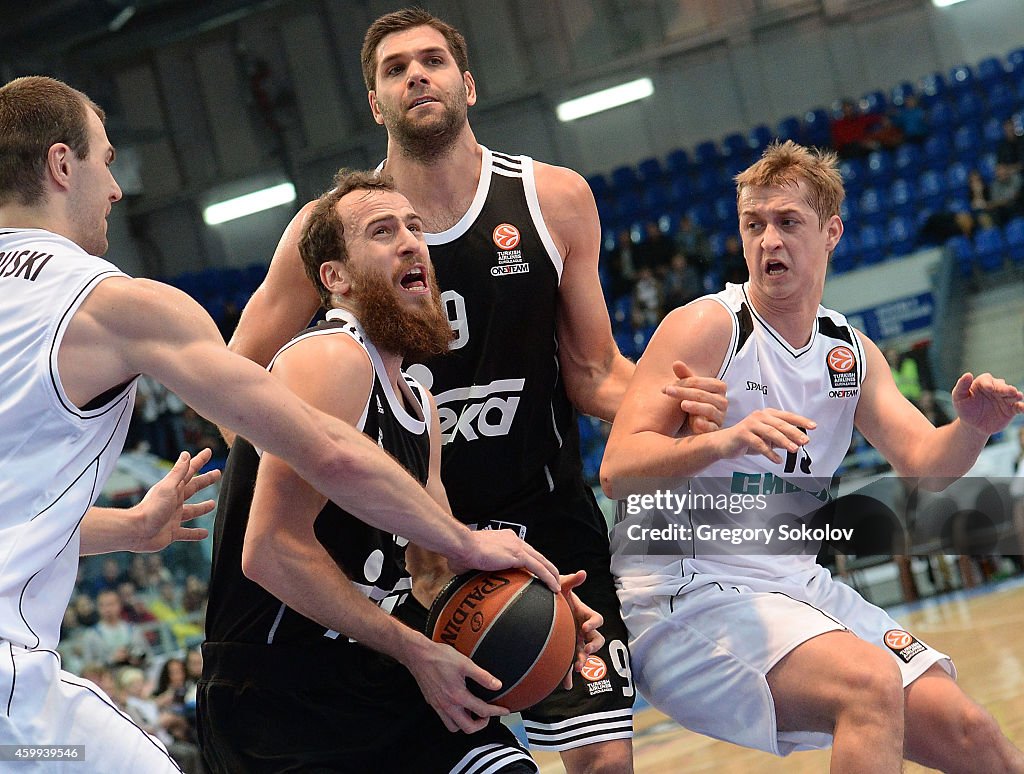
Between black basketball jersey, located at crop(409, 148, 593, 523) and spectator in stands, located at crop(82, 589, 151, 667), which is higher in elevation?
black basketball jersey, located at crop(409, 148, 593, 523)

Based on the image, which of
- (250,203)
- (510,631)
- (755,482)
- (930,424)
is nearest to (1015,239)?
(250,203)

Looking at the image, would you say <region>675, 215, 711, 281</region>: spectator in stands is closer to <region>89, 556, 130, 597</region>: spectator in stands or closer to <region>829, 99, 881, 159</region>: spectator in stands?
<region>829, 99, 881, 159</region>: spectator in stands

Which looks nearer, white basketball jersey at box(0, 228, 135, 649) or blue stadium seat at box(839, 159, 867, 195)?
white basketball jersey at box(0, 228, 135, 649)

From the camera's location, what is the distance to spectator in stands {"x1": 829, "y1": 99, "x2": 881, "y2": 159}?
56.9 ft

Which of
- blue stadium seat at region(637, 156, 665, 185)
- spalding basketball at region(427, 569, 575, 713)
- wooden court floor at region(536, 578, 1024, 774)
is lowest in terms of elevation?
wooden court floor at region(536, 578, 1024, 774)

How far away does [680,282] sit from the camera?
16.6 metres

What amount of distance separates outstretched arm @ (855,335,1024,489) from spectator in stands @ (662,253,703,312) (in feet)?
40.4

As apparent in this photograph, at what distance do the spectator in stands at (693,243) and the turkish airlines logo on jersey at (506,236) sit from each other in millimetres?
12863

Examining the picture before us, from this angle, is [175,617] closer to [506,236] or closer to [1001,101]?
[506,236]

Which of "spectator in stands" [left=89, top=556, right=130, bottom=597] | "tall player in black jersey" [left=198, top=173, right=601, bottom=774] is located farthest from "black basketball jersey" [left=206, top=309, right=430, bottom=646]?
"spectator in stands" [left=89, top=556, right=130, bottom=597]

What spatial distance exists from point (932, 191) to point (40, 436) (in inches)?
632

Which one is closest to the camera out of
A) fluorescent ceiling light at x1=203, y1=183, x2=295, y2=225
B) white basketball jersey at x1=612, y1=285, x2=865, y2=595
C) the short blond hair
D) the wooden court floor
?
white basketball jersey at x1=612, y1=285, x2=865, y2=595

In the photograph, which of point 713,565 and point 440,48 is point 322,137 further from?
point 713,565

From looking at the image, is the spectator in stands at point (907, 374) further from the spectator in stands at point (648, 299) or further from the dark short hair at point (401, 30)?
the dark short hair at point (401, 30)
